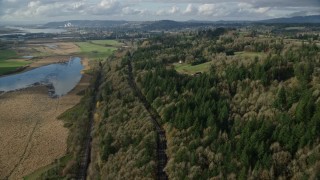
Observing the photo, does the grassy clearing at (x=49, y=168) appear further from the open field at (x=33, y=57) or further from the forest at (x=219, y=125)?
the open field at (x=33, y=57)

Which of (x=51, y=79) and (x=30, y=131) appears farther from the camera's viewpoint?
(x=51, y=79)

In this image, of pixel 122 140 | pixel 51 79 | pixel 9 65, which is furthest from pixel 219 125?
pixel 9 65

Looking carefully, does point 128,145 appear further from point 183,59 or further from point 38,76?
point 38,76

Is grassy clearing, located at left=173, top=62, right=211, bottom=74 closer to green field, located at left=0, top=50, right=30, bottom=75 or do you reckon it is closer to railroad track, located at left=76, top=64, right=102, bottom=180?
railroad track, located at left=76, top=64, right=102, bottom=180

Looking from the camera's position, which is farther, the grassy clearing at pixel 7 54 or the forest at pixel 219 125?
the grassy clearing at pixel 7 54

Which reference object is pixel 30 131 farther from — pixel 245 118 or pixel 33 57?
pixel 33 57

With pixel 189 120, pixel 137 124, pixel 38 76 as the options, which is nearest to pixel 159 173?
pixel 189 120

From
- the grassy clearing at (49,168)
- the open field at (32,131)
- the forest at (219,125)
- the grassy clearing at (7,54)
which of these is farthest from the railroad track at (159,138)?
the grassy clearing at (7,54)
